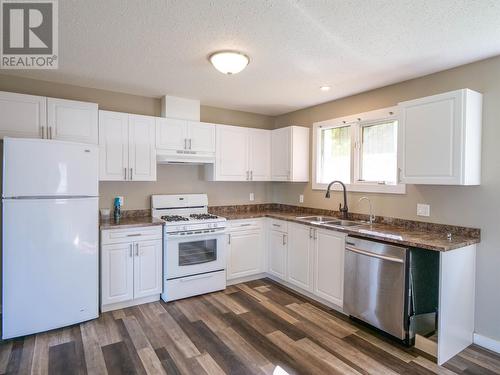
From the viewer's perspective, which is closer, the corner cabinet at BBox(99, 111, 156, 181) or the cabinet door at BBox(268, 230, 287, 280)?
the corner cabinet at BBox(99, 111, 156, 181)

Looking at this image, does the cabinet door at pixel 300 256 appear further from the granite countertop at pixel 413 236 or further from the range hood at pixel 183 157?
the range hood at pixel 183 157

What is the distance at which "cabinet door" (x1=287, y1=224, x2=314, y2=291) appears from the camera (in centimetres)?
353

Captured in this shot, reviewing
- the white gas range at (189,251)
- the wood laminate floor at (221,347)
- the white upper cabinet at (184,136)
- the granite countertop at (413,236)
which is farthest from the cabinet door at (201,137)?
the wood laminate floor at (221,347)

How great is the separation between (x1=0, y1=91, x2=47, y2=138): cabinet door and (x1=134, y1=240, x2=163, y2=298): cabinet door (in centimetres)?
154

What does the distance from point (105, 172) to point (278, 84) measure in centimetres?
222

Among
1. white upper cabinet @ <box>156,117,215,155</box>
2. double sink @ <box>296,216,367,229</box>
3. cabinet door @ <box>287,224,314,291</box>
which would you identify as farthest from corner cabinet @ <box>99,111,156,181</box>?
double sink @ <box>296,216,367,229</box>

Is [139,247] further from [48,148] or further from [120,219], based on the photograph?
[48,148]

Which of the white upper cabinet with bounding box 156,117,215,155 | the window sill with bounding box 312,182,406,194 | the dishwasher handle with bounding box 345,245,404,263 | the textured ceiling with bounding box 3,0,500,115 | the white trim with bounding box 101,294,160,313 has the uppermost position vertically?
the textured ceiling with bounding box 3,0,500,115

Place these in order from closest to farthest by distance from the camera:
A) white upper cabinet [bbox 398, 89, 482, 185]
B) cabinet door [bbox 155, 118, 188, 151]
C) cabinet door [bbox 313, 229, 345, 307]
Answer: white upper cabinet [bbox 398, 89, 482, 185]
cabinet door [bbox 313, 229, 345, 307]
cabinet door [bbox 155, 118, 188, 151]

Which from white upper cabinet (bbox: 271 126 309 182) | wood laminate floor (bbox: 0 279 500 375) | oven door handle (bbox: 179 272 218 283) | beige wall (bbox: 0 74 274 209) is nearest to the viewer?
wood laminate floor (bbox: 0 279 500 375)

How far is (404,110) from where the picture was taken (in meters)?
2.81

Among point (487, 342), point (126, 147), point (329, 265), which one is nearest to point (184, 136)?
point (126, 147)

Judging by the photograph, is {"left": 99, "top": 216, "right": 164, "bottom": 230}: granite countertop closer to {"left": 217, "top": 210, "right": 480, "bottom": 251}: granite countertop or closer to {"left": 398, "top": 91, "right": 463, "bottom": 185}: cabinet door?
{"left": 217, "top": 210, "right": 480, "bottom": 251}: granite countertop

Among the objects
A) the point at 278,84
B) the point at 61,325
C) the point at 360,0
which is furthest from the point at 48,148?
the point at 360,0
